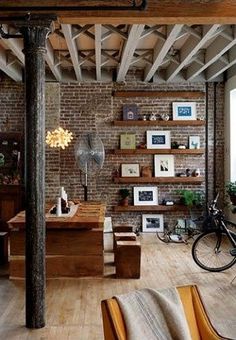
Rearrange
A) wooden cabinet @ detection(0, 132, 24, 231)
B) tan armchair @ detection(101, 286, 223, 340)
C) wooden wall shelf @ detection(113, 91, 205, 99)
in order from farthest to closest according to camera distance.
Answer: wooden wall shelf @ detection(113, 91, 205, 99) < wooden cabinet @ detection(0, 132, 24, 231) < tan armchair @ detection(101, 286, 223, 340)

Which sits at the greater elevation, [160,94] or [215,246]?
[160,94]

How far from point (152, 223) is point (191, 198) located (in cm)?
96

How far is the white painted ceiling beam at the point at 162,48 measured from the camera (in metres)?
5.72

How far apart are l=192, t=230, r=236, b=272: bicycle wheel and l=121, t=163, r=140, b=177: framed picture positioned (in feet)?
10.1

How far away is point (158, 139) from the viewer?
9.47m

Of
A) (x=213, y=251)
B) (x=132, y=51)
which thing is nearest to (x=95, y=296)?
(x=213, y=251)

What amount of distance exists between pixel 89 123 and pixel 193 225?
2979 mm

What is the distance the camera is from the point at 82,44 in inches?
296

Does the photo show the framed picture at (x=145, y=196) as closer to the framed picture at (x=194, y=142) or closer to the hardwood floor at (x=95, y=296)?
the framed picture at (x=194, y=142)

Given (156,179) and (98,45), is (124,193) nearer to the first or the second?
(156,179)

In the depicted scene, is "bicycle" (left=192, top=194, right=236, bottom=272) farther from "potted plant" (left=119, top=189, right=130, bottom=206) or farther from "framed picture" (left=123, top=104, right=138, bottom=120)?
"framed picture" (left=123, top=104, right=138, bottom=120)

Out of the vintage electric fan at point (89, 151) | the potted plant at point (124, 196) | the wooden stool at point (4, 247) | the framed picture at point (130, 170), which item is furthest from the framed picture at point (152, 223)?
the wooden stool at point (4, 247)

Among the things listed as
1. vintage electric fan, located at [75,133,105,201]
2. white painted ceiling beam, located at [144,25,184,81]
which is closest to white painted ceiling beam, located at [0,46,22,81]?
vintage electric fan, located at [75,133,105,201]

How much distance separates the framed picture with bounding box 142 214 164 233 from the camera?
9484 mm
